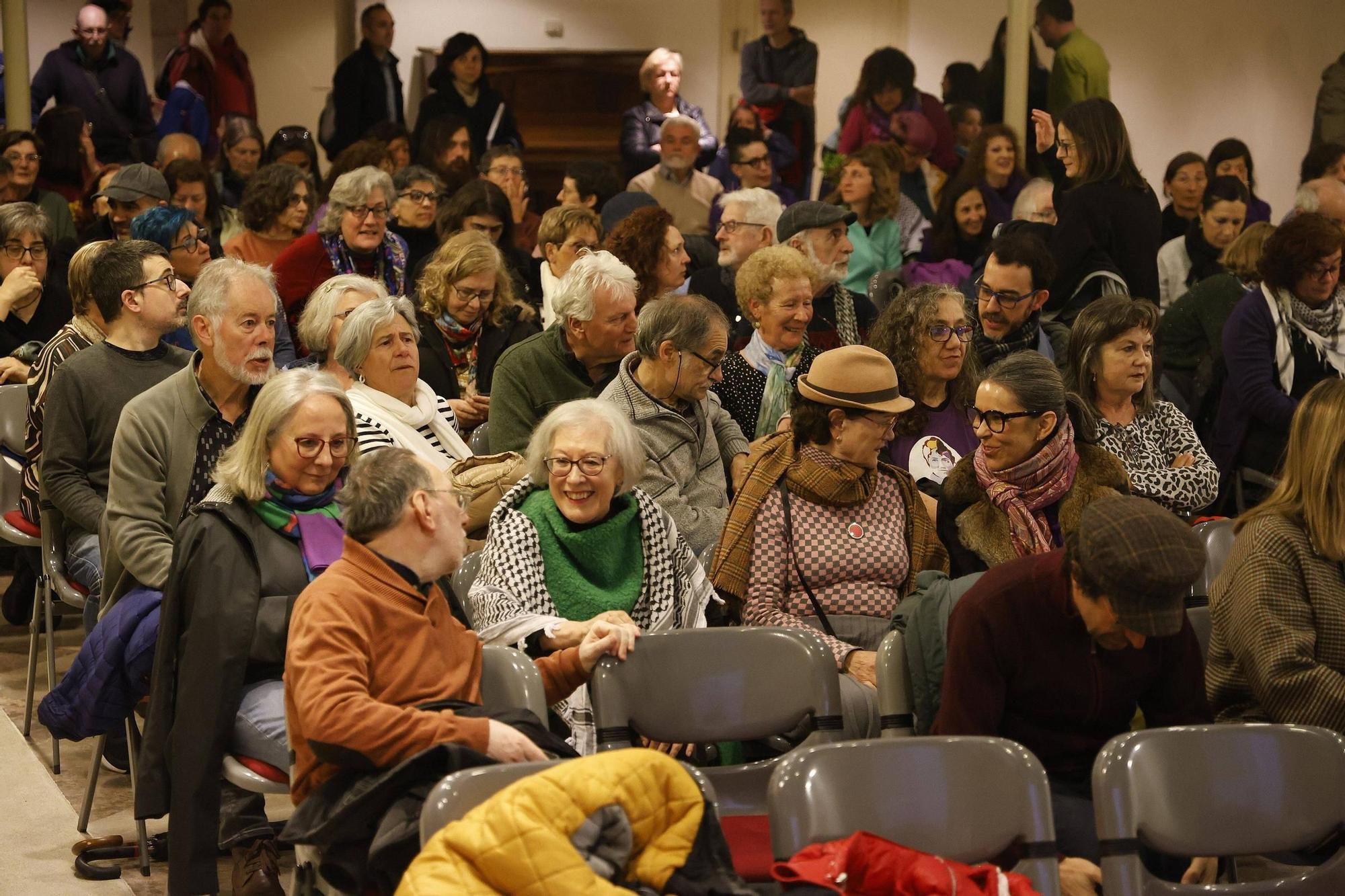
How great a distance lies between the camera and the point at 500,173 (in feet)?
23.1

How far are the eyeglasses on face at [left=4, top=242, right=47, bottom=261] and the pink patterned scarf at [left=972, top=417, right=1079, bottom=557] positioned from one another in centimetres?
379

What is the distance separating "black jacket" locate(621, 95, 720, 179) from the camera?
27.1 feet

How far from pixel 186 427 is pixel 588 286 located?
1.29 m

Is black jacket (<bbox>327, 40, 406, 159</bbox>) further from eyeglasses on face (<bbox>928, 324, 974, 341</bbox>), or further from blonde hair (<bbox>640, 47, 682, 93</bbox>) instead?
eyeglasses on face (<bbox>928, 324, 974, 341</bbox>)

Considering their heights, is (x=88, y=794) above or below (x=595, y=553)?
below

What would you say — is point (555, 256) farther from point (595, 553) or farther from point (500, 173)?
point (595, 553)

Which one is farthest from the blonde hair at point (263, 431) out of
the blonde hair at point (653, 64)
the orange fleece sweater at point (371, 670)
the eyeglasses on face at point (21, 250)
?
the blonde hair at point (653, 64)

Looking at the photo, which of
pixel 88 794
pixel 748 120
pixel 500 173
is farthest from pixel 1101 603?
pixel 748 120

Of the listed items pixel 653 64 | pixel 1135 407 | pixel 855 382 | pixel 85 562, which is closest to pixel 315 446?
pixel 855 382

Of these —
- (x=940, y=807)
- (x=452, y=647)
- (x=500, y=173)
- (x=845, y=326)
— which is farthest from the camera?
(x=500, y=173)

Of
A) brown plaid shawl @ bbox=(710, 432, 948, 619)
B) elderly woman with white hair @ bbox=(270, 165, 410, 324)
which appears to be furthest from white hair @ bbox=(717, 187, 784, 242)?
brown plaid shawl @ bbox=(710, 432, 948, 619)

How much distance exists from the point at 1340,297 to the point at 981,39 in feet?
16.4

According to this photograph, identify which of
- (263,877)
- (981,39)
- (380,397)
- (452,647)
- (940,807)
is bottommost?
(263,877)

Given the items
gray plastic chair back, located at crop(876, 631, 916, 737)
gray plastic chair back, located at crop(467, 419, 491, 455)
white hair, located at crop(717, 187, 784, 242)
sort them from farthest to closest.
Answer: white hair, located at crop(717, 187, 784, 242) → gray plastic chair back, located at crop(467, 419, 491, 455) → gray plastic chair back, located at crop(876, 631, 916, 737)
